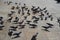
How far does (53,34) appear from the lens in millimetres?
1474

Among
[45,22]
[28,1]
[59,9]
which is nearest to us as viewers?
[45,22]

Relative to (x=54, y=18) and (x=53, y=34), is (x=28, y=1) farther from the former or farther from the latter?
(x=53, y=34)

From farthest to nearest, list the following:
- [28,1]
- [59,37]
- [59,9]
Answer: [28,1] → [59,9] → [59,37]

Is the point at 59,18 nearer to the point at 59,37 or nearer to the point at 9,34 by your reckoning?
the point at 59,37

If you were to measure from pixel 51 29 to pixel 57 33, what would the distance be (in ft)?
0.30

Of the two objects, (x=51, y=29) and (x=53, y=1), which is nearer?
(x=51, y=29)

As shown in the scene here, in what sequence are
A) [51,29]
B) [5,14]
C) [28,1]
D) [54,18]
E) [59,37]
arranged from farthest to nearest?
[28,1], [5,14], [54,18], [51,29], [59,37]

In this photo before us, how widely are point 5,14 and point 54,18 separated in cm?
55

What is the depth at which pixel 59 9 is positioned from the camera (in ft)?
7.55

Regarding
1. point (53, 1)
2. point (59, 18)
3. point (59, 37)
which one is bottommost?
point (59, 37)

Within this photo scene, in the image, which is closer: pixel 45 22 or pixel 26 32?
pixel 26 32

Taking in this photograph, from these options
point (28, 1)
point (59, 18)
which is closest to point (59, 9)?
point (59, 18)

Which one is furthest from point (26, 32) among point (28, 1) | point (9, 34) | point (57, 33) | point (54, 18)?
point (28, 1)

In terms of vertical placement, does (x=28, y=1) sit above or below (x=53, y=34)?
above
